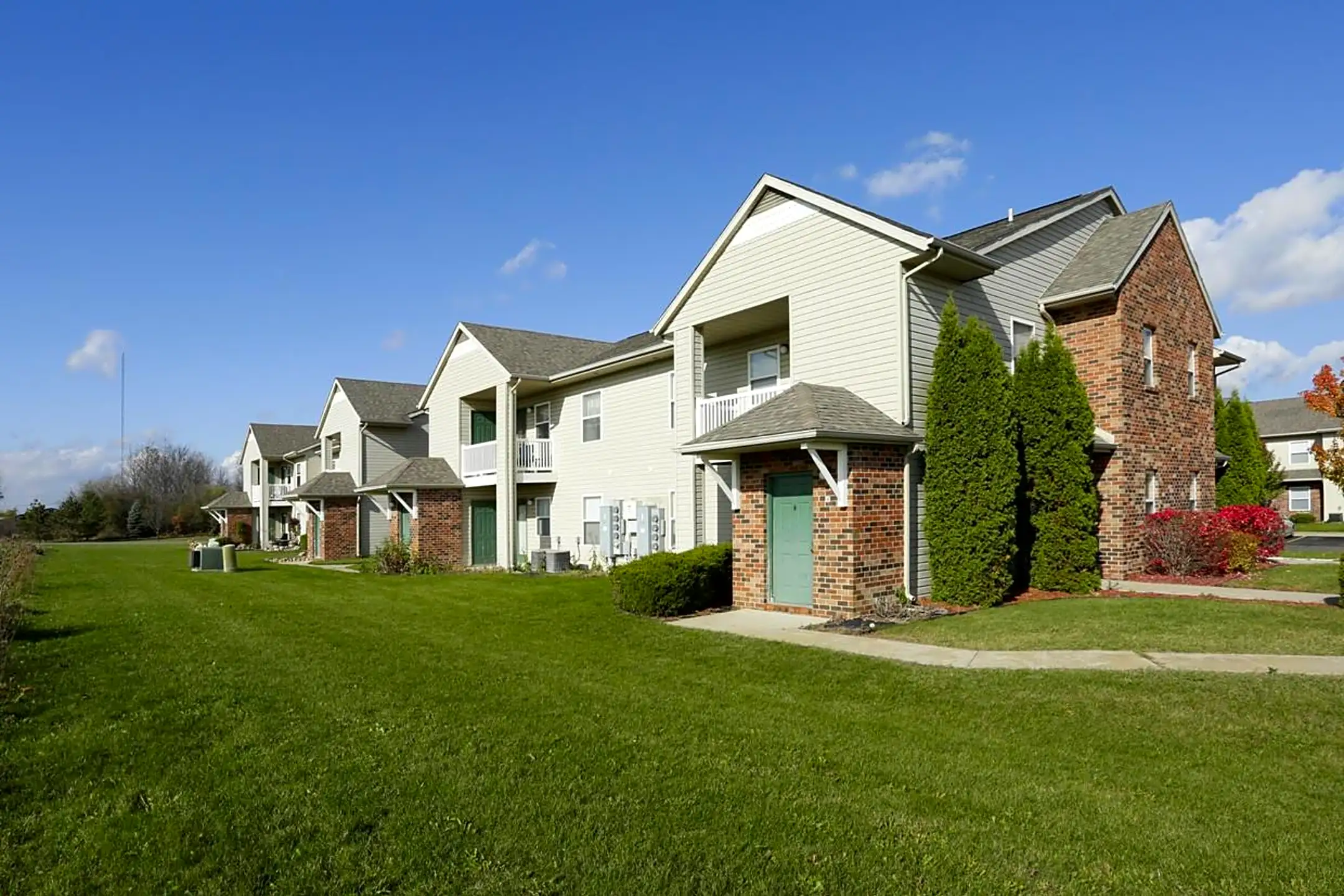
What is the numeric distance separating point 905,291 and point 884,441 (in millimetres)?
2567

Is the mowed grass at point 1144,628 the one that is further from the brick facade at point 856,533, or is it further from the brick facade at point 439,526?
the brick facade at point 439,526

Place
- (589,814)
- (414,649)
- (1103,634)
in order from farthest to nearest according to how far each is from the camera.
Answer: (414,649), (1103,634), (589,814)

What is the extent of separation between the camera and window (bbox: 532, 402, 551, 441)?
2453 centimetres

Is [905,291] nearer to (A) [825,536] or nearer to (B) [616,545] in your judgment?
(A) [825,536]

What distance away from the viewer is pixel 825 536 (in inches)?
484

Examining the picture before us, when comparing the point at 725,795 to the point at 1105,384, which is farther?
the point at 1105,384

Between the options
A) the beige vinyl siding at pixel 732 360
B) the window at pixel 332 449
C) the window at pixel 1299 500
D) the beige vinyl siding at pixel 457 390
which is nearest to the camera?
the beige vinyl siding at pixel 732 360

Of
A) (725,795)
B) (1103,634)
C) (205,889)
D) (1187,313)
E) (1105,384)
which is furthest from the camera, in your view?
(1187,313)

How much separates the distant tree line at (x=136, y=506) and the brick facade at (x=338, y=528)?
3587cm

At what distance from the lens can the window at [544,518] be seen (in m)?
24.4

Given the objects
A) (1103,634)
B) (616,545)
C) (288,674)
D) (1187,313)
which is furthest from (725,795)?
(1187,313)

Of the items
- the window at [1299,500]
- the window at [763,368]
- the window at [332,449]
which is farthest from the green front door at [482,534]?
the window at [1299,500]

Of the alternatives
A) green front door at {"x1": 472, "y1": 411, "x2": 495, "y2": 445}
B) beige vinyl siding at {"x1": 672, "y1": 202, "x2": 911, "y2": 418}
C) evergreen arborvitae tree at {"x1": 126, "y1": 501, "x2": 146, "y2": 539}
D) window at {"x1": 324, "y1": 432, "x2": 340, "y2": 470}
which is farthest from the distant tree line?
beige vinyl siding at {"x1": 672, "y1": 202, "x2": 911, "y2": 418}

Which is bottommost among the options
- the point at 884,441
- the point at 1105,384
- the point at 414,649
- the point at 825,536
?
the point at 414,649
